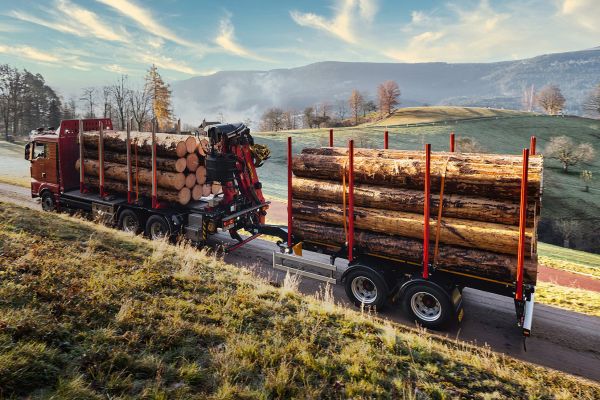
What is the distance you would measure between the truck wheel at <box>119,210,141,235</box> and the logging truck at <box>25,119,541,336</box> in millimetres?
49

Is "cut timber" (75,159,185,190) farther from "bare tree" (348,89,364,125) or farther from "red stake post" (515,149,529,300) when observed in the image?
"bare tree" (348,89,364,125)

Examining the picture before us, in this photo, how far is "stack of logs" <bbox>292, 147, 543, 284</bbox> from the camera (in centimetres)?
773

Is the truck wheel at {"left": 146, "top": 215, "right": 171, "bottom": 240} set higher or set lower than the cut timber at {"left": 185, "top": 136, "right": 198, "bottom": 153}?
lower

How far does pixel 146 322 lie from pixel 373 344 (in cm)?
365

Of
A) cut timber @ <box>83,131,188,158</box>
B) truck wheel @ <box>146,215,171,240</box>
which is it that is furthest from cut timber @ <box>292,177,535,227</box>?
truck wheel @ <box>146,215,171,240</box>

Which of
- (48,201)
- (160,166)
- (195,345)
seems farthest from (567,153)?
(195,345)

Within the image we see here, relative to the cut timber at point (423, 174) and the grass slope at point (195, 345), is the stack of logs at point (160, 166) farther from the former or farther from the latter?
the grass slope at point (195, 345)

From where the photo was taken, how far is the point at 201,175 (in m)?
14.0

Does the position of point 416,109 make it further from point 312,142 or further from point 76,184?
point 76,184

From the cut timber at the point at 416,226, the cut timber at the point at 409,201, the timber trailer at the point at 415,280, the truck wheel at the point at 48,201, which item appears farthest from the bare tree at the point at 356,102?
the timber trailer at the point at 415,280

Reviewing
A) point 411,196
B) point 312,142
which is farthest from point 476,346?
point 312,142

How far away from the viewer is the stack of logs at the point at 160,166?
13055 mm

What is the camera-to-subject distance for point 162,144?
43.1 feet

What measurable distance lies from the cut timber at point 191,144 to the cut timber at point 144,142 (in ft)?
0.38
